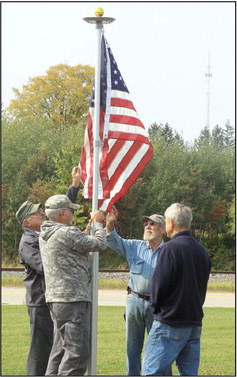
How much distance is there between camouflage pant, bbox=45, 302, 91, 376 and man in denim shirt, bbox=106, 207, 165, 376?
865 mm

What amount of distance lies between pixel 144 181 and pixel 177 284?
3553 cm

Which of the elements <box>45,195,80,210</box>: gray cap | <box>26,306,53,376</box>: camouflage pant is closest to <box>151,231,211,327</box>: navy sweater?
<box>45,195,80,210</box>: gray cap

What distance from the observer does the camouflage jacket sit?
7254 mm

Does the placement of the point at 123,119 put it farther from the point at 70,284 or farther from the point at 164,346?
the point at 164,346

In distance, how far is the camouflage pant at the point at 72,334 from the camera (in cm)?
727

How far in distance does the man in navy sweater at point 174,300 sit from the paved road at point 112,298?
44.6 ft

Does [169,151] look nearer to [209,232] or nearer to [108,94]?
[209,232]

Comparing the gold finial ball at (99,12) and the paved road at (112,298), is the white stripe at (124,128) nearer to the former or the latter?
the gold finial ball at (99,12)

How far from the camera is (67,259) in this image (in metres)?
7.30

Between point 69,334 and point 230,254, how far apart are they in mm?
34729

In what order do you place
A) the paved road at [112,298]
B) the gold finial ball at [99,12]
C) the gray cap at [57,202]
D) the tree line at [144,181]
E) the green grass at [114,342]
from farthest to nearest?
the tree line at [144,181] → the paved road at [112,298] → the green grass at [114,342] → the gold finial ball at [99,12] → the gray cap at [57,202]

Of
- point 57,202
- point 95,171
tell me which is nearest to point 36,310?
point 57,202

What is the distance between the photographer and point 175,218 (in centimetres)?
704

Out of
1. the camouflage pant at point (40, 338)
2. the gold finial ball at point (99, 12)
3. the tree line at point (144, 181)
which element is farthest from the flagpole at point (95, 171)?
the tree line at point (144, 181)
